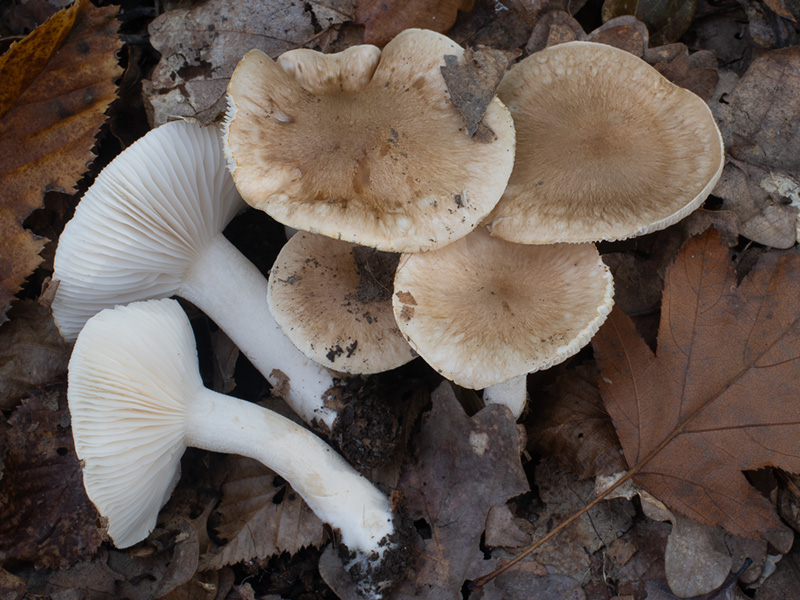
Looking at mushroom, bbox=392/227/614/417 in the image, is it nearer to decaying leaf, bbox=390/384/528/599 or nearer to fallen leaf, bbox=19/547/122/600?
decaying leaf, bbox=390/384/528/599

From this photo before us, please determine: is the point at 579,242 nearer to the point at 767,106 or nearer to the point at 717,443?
the point at 717,443

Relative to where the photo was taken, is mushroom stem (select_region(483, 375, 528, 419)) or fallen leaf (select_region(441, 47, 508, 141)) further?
mushroom stem (select_region(483, 375, 528, 419))

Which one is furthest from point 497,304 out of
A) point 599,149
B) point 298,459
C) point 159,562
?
point 159,562

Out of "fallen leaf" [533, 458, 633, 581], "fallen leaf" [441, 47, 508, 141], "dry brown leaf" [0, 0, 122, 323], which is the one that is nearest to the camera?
"fallen leaf" [441, 47, 508, 141]

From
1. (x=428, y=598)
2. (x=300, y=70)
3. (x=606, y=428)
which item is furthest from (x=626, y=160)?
(x=428, y=598)

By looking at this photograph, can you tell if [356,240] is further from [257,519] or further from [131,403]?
[257,519]

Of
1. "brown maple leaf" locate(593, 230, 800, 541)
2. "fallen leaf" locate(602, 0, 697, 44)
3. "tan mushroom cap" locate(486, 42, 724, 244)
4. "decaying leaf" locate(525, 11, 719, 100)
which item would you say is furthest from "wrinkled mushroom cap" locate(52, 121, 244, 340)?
"fallen leaf" locate(602, 0, 697, 44)

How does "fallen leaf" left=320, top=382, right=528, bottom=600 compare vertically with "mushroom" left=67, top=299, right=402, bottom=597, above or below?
below

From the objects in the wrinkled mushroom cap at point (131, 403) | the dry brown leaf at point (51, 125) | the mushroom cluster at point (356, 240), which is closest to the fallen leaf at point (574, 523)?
the mushroom cluster at point (356, 240)
